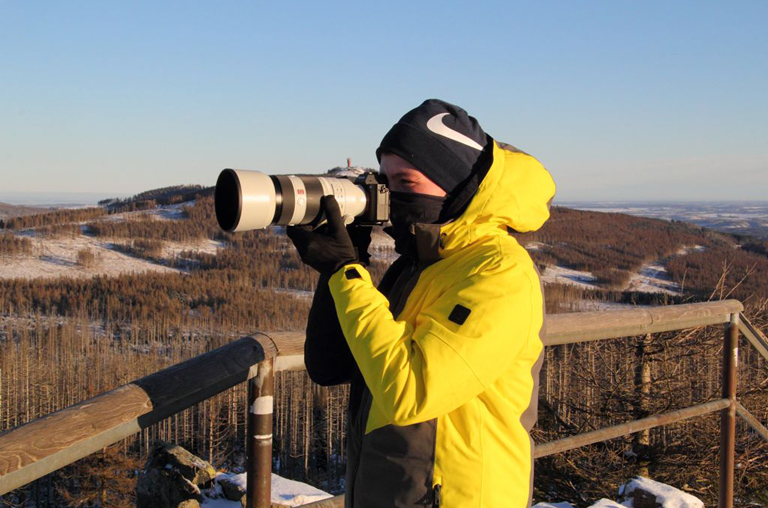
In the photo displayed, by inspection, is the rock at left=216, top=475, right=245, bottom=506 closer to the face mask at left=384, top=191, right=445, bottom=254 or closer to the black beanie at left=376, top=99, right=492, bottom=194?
the face mask at left=384, top=191, right=445, bottom=254

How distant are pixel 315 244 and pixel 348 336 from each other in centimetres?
31

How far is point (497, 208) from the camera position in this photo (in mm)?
1697

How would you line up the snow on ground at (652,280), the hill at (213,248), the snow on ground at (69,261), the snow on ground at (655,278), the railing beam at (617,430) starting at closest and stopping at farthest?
1. the railing beam at (617,430)
2. the snow on ground at (69,261)
3. the hill at (213,248)
4. the snow on ground at (652,280)
5. the snow on ground at (655,278)

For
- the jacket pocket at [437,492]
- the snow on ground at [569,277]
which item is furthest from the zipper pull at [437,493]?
the snow on ground at [569,277]

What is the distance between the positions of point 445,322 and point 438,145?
510 mm

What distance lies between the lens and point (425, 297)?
1.69m

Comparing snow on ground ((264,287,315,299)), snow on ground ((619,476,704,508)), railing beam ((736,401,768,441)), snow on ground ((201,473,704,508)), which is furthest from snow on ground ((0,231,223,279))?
railing beam ((736,401,768,441))

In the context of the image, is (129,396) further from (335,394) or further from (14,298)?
(14,298)

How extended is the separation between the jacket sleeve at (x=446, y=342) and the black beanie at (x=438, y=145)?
0.34 meters

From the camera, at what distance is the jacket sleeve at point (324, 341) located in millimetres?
1948

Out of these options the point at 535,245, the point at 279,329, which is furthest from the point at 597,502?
the point at 535,245

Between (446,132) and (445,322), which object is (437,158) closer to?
(446,132)

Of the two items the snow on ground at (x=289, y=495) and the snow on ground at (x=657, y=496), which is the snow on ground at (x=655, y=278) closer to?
the snow on ground at (x=657, y=496)

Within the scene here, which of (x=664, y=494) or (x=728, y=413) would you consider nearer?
(x=728, y=413)
